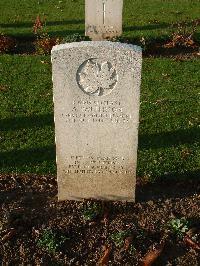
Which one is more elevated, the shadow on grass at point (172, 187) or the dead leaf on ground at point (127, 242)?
the shadow on grass at point (172, 187)

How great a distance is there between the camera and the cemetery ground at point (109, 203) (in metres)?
5.03

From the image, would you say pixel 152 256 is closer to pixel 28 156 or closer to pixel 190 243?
pixel 190 243

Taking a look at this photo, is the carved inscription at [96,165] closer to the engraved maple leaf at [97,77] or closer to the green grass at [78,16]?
the engraved maple leaf at [97,77]

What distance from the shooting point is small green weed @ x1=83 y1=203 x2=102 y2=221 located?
17.5ft

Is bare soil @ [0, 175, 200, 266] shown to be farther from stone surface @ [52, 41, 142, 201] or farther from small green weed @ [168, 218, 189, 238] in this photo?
stone surface @ [52, 41, 142, 201]

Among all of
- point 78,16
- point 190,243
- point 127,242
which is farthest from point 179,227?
point 78,16

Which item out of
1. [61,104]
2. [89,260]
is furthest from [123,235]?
[61,104]

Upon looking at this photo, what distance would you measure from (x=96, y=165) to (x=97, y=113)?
2.35 feet

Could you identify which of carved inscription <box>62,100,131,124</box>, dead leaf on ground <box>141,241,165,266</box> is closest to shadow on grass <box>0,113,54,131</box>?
carved inscription <box>62,100,131,124</box>

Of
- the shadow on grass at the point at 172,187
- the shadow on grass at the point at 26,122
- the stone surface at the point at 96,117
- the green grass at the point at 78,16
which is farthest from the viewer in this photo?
the green grass at the point at 78,16

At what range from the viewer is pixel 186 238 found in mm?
5078

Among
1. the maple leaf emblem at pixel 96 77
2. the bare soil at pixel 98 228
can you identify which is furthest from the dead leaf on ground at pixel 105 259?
the maple leaf emblem at pixel 96 77

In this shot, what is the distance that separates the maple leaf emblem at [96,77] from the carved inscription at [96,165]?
87 centimetres

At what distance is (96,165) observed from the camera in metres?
5.43
